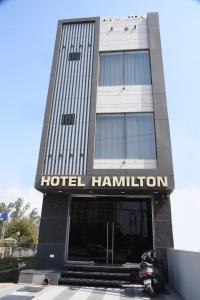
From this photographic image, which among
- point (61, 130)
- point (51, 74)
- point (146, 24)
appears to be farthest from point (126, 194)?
point (146, 24)

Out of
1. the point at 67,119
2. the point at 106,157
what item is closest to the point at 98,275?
the point at 106,157

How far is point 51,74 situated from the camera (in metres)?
13.2

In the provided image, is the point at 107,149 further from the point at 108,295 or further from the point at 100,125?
the point at 108,295

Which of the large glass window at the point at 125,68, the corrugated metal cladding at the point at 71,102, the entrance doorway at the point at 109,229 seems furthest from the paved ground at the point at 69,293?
the large glass window at the point at 125,68

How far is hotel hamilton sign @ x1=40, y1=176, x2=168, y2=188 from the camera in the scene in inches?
389

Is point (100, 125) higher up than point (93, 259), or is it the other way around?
point (100, 125)

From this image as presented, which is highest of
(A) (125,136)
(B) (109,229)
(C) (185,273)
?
(A) (125,136)

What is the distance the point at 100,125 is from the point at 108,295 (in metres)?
6.97

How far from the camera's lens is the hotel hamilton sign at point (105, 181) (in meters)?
9.88

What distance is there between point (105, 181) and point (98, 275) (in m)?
3.34

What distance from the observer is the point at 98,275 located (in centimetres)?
929

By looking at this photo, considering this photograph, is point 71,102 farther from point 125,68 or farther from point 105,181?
point 105,181

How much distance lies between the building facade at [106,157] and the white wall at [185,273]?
4.36ft

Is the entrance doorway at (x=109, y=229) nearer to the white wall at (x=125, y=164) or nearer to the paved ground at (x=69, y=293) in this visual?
the white wall at (x=125, y=164)
